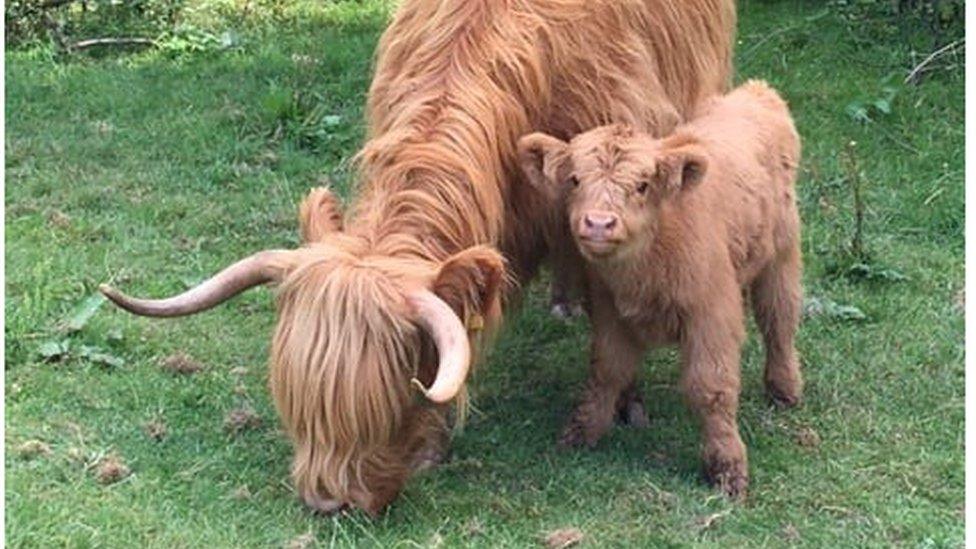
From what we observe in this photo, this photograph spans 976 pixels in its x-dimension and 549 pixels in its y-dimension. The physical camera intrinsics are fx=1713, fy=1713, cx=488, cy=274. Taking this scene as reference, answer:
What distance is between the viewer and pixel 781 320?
19.0 ft

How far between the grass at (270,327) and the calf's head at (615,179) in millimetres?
857

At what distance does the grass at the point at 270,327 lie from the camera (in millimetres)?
4926

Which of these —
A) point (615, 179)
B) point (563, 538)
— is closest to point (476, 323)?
point (615, 179)

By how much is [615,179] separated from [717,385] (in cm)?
80

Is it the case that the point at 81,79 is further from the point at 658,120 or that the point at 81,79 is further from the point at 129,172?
the point at 658,120

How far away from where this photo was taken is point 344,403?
448 cm

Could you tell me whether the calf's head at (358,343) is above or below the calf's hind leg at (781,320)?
above

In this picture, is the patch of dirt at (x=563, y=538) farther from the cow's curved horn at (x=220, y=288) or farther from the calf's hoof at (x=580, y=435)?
the cow's curved horn at (x=220, y=288)

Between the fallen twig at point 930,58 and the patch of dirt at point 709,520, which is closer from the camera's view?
the patch of dirt at point 709,520

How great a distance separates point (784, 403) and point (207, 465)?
78.0 inches

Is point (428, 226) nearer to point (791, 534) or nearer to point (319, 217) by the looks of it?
point (319, 217)

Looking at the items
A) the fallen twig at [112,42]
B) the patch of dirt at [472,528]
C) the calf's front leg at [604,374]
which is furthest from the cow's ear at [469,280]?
the fallen twig at [112,42]

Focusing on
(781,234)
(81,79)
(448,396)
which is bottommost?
(81,79)

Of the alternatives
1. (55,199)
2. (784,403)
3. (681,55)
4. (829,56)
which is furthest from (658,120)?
(829,56)
